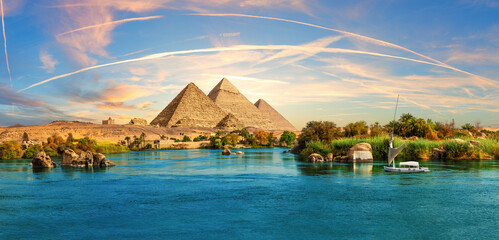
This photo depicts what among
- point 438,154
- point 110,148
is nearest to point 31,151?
point 110,148

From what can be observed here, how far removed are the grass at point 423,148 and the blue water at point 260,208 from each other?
15306mm

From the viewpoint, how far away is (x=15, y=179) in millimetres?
27078

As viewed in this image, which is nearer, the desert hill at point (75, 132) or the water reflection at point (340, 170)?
the water reflection at point (340, 170)

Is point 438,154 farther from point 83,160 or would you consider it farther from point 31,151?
point 31,151

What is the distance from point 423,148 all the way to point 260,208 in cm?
3229

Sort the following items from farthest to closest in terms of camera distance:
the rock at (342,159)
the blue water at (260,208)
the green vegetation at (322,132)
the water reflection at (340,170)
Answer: the green vegetation at (322,132)
the rock at (342,159)
the water reflection at (340,170)
the blue water at (260,208)

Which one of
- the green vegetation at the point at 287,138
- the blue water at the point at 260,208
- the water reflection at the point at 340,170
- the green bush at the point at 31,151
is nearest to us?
the blue water at the point at 260,208

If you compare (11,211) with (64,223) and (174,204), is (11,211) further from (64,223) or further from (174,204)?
(174,204)

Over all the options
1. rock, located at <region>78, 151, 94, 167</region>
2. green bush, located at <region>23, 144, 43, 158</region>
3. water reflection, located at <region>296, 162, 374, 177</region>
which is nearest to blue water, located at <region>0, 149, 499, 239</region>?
water reflection, located at <region>296, 162, 374, 177</region>

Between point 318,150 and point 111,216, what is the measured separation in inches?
1450

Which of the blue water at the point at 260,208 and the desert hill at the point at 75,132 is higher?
the desert hill at the point at 75,132

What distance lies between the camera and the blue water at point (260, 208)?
40.9 ft

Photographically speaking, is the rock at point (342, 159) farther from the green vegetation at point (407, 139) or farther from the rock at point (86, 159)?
the rock at point (86, 159)

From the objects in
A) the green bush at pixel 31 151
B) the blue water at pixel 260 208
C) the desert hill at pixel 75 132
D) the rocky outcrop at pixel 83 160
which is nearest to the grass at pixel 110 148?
the green bush at pixel 31 151
